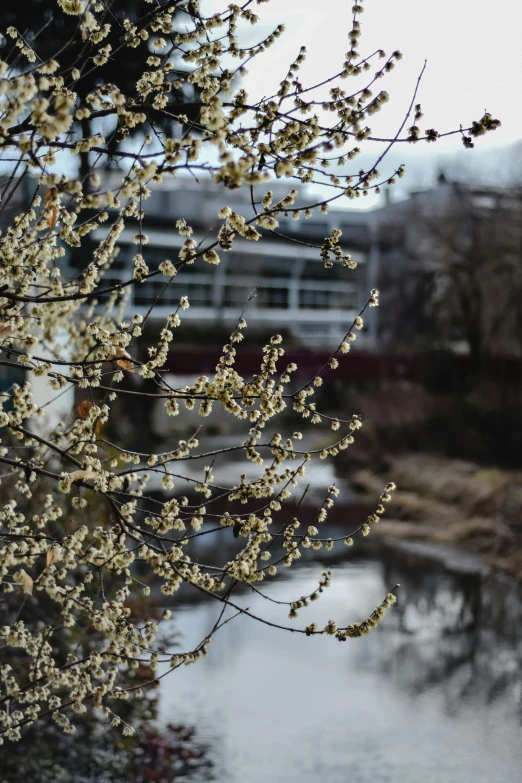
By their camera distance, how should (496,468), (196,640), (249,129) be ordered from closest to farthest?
(249,129), (196,640), (496,468)

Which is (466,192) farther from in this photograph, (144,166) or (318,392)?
(144,166)

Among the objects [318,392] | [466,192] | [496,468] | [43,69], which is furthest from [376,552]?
[318,392]

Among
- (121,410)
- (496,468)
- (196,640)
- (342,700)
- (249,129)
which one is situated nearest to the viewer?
(249,129)

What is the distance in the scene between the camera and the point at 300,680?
395 inches

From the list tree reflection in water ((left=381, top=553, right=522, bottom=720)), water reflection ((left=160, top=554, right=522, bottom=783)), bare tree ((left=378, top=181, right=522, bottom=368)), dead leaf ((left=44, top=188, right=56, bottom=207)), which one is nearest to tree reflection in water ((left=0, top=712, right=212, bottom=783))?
water reflection ((left=160, top=554, right=522, bottom=783))

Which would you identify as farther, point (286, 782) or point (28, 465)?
point (286, 782)

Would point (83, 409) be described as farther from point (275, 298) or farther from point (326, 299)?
point (326, 299)

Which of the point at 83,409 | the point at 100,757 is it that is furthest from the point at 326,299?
the point at 83,409

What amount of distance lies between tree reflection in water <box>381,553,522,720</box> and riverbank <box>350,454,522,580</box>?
112cm

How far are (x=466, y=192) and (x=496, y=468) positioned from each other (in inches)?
465

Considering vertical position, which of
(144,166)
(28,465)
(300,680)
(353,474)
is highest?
(353,474)

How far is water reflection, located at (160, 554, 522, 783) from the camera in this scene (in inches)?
316

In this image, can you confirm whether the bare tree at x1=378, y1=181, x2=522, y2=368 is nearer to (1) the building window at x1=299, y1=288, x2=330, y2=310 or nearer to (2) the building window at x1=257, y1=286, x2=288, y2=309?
(2) the building window at x1=257, y1=286, x2=288, y2=309

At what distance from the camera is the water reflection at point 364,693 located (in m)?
8.02
